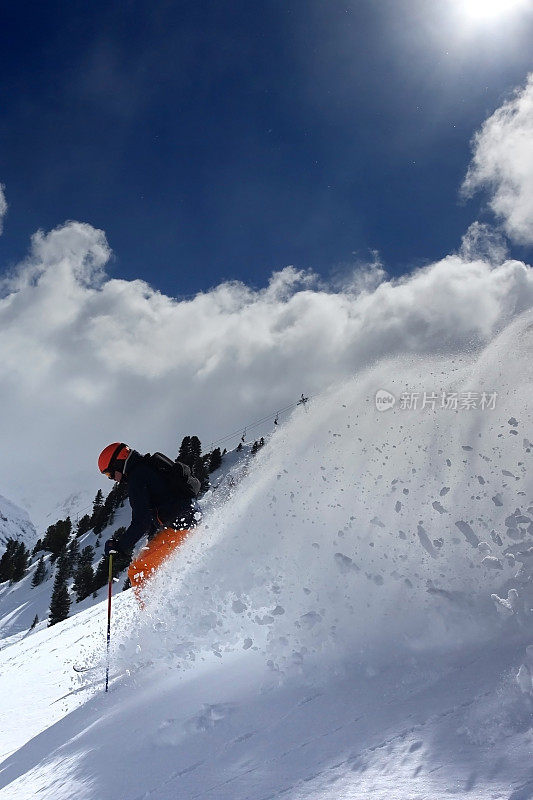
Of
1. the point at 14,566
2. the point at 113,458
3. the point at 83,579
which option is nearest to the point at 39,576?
the point at 14,566

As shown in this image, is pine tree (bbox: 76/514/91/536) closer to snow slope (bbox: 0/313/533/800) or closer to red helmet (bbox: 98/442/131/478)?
snow slope (bbox: 0/313/533/800)

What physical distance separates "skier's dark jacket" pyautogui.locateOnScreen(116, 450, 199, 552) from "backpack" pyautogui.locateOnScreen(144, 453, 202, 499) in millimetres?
54

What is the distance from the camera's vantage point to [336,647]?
16.8ft

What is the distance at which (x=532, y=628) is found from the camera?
4.40m

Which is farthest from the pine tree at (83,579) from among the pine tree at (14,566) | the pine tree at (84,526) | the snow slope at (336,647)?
the snow slope at (336,647)

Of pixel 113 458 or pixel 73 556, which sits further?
pixel 73 556

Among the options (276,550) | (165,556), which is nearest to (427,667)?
(276,550)

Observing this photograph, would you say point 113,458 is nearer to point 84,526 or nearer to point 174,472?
point 174,472

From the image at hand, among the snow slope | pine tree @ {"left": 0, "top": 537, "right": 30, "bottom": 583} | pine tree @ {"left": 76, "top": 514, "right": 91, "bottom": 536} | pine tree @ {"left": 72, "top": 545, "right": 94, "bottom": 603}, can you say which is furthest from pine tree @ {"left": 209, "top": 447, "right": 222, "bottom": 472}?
the snow slope

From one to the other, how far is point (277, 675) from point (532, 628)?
7.85 feet

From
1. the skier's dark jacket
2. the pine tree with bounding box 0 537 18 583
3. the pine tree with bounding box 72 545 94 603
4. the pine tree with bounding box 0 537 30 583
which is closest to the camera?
the skier's dark jacket

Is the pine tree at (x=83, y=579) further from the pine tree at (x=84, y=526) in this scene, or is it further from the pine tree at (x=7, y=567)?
the pine tree at (x=7, y=567)

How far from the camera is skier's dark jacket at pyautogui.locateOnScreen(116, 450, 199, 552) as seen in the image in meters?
8.32

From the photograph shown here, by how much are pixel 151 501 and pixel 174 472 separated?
615 mm
